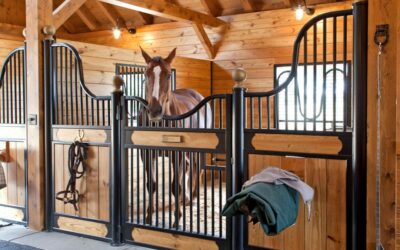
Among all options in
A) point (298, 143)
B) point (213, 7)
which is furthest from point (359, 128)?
point (213, 7)

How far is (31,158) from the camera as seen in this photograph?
393 cm

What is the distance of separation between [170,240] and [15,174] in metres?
1.82

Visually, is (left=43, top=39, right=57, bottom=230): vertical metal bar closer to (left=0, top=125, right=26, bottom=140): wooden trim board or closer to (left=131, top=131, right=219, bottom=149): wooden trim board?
(left=0, top=125, right=26, bottom=140): wooden trim board

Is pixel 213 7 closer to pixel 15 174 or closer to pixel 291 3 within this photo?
pixel 291 3

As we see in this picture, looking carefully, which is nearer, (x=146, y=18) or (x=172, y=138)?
(x=172, y=138)

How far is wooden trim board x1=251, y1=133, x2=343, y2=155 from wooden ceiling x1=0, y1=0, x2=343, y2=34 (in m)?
3.94

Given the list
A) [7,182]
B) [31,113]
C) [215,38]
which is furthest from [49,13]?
[215,38]

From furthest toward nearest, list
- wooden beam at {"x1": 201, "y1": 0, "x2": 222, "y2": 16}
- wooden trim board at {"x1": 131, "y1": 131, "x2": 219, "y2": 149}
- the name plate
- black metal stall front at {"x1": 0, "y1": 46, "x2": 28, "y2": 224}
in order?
wooden beam at {"x1": 201, "y1": 0, "x2": 222, "y2": 16} < black metal stall front at {"x1": 0, "y1": 46, "x2": 28, "y2": 224} < the name plate < wooden trim board at {"x1": 131, "y1": 131, "x2": 219, "y2": 149}

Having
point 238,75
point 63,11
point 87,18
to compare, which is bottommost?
point 238,75

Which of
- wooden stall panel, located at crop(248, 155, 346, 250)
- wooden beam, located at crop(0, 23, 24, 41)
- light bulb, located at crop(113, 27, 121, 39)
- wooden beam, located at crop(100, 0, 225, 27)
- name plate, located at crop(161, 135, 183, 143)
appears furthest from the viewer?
light bulb, located at crop(113, 27, 121, 39)

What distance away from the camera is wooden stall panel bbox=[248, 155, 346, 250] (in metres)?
2.56

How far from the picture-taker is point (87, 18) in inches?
344

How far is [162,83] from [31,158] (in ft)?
4.65

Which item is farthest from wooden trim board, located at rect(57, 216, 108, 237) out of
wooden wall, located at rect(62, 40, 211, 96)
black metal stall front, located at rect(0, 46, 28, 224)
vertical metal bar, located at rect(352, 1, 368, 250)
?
vertical metal bar, located at rect(352, 1, 368, 250)
